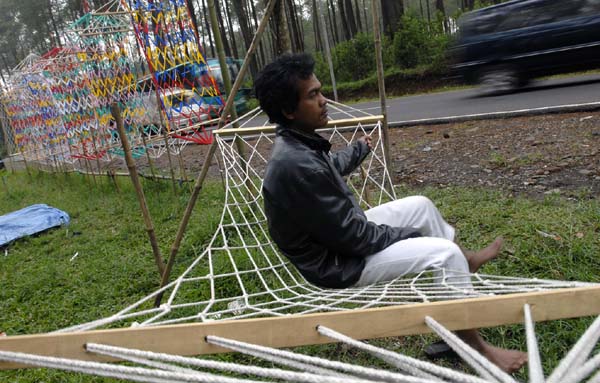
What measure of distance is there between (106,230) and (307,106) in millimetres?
3222

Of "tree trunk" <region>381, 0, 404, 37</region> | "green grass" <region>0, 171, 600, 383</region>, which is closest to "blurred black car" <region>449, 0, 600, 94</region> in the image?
"green grass" <region>0, 171, 600, 383</region>

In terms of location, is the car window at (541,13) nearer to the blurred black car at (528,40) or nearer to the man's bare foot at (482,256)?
the blurred black car at (528,40)

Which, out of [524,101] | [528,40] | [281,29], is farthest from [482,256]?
[528,40]

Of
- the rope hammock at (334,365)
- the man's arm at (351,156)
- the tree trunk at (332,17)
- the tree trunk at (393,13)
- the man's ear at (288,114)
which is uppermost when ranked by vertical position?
the tree trunk at (332,17)

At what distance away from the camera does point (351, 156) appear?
2.25m

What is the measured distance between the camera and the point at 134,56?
4727mm

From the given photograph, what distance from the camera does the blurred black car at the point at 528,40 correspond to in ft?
21.0

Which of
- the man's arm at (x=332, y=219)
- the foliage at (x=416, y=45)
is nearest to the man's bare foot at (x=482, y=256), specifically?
the man's arm at (x=332, y=219)

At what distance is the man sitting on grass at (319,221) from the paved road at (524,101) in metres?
4.06

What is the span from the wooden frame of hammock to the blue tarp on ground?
12.4 ft

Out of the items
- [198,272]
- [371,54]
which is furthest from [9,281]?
[371,54]

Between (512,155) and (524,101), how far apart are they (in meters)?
2.59

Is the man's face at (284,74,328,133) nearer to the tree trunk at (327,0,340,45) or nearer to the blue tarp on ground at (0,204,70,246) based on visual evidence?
the blue tarp on ground at (0,204,70,246)

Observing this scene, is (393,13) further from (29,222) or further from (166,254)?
(166,254)
